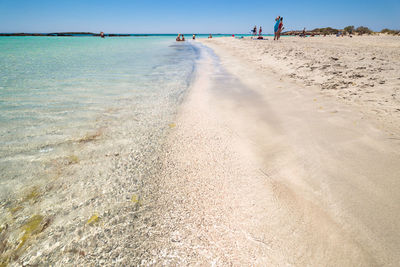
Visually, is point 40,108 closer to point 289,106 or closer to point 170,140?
point 170,140

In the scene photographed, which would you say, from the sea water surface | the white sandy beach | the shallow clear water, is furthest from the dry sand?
the shallow clear water

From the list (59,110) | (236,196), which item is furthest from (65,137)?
(236,196)

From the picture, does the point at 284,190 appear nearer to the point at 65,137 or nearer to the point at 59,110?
the point at 65,137

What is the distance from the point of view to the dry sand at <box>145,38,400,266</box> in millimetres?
1039

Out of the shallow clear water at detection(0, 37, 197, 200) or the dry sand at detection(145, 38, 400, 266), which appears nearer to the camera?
the dry sand at detection(145, 38, 400, 266)

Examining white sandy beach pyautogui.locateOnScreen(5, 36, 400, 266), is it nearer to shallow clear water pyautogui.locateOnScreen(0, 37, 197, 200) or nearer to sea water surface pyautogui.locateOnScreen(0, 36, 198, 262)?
sea water surface pyautogui.locateOnScreen(0, 36, 198, 262)

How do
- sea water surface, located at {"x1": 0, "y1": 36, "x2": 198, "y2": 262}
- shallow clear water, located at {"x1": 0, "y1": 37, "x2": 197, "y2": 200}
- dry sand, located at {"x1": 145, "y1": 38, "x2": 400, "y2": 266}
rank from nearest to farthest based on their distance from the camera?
1. dry sand, located at {"x1": 145, "y1": 38, "x2": 400, "y2": 266}
2. sea water surface, located at {"x1": 0, "y1": 36, "x2": 198, "y2": 262}
3. shallow clear water, located at {"x1": 0, "y1": 37, "x2": 197, "y2": 200}

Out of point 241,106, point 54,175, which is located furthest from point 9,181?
point 241,106

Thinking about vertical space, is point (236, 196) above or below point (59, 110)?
below

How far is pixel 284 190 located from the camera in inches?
57.7

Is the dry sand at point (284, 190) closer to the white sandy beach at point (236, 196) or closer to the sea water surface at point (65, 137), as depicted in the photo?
the white sandy beach at point (236, 196)

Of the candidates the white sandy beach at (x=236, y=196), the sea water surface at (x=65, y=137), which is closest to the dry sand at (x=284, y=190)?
the white sandy beach at (x=236, y=196)

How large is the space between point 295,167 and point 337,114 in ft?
5.57

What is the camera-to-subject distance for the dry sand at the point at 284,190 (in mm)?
1039
